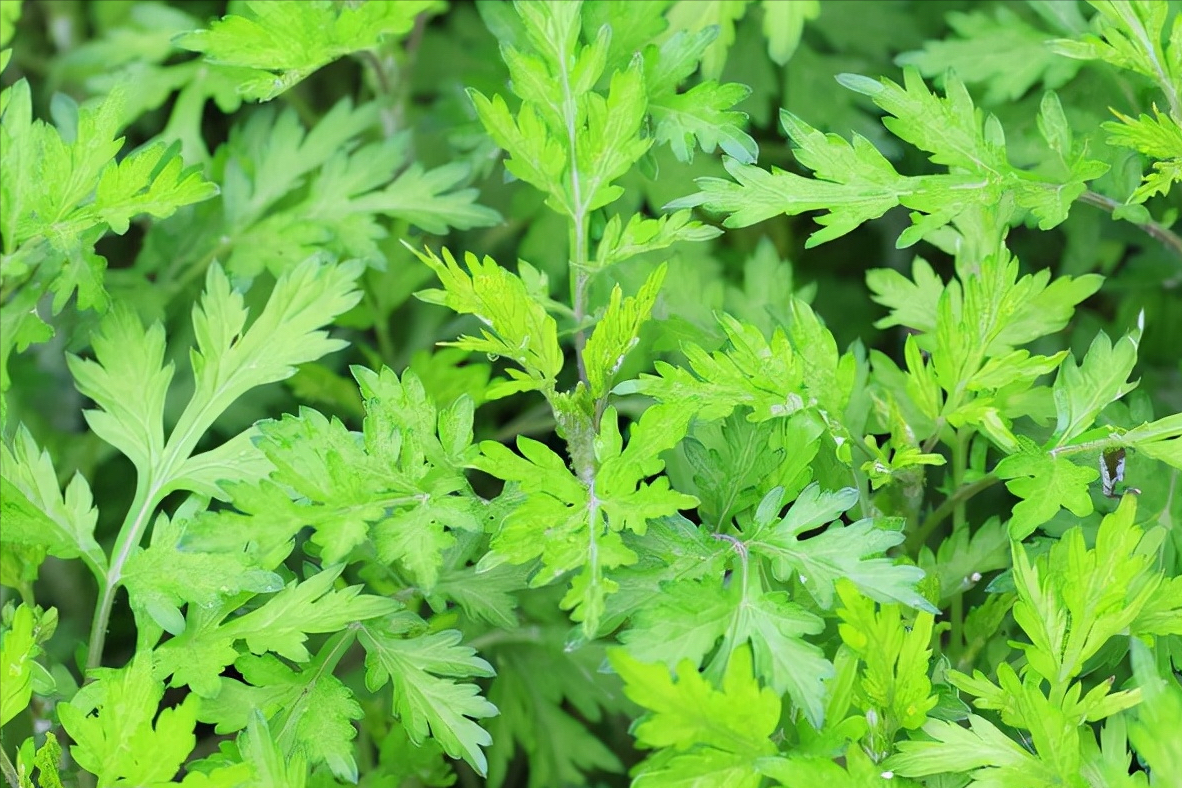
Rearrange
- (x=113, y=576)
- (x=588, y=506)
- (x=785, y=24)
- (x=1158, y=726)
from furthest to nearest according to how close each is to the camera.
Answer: (x=785, y=24) → (x=113, y=576) → (x=588, y=506) → (x=1158, y=726)

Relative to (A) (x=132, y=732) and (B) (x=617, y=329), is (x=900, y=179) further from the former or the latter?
(A) (x=132, y=732)

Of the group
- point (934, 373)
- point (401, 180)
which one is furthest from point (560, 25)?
point (934, 373)

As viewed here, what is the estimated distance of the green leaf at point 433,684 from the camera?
0.79m

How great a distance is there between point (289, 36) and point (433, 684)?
1.93ft

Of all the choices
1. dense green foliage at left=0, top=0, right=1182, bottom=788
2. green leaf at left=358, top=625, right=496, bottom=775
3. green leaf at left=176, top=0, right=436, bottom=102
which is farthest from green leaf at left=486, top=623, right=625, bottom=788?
green leaf at left=176, top=0, right=436, bottom=102

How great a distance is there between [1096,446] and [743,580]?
0.99 feet

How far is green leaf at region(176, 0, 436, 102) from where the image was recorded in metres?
0.93

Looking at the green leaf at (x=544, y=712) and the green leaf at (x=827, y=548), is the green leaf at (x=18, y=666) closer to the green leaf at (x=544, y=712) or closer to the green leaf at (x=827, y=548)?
the green leaf at (x=544, y=712)

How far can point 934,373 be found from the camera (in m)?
0.86

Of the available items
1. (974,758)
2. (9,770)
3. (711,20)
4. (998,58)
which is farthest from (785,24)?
(9,770)

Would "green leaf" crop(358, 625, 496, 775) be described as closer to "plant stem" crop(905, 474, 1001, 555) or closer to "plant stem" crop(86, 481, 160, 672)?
"plant stem" crop(86, 481, 160, 672)

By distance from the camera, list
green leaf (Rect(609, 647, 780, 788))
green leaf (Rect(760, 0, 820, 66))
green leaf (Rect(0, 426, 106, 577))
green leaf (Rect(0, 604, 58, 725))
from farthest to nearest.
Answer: green leaf (Rect(760, 0, 820, 66)), green leaf (Rect(0, 426, 106, 577)), green leaf (Rect(0, 604, 58, 725)), green leaf (Rect(609, 647, 780, 788))

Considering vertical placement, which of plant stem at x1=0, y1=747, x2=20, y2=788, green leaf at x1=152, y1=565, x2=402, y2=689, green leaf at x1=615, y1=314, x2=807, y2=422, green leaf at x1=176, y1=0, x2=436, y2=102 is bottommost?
plant stem at x1=0, y1=747, x2=20, y2=788

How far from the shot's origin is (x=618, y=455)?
0.76m
